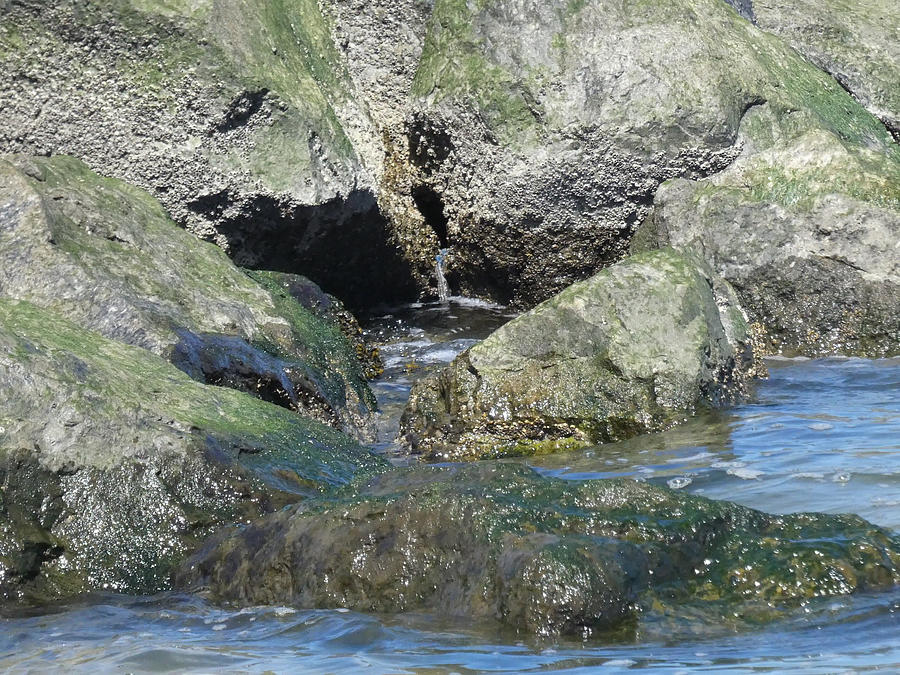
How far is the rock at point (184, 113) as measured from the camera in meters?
8.41

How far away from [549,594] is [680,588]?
42cm

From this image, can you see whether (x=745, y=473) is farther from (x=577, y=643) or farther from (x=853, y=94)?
(x=853, y=94)

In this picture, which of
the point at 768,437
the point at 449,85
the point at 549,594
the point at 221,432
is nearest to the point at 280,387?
the point at 221,432

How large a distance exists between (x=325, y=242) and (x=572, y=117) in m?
2.12

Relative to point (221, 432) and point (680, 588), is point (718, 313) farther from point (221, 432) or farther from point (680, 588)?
point (680, 588)

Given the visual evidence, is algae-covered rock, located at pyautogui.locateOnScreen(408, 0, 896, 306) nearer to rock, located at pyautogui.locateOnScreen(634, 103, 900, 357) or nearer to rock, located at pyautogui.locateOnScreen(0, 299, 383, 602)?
rock, located at pyautogui.locateOnScreen(634, 103, 900, 357)

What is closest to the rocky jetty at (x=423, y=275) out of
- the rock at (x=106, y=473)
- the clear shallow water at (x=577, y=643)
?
the rock at (x=106, y=473)

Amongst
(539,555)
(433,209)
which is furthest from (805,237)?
(539,555)

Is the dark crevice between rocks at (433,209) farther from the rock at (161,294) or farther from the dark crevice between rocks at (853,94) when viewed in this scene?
the dark crevice between rocks at (853,94)

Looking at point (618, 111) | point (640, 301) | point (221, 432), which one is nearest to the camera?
point (221, 432)

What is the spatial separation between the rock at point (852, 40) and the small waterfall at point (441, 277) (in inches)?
163

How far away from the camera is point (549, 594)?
3250 mm

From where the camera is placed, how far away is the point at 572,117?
30.2 feet

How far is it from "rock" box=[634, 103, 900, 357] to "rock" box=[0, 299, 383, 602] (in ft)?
14.9
